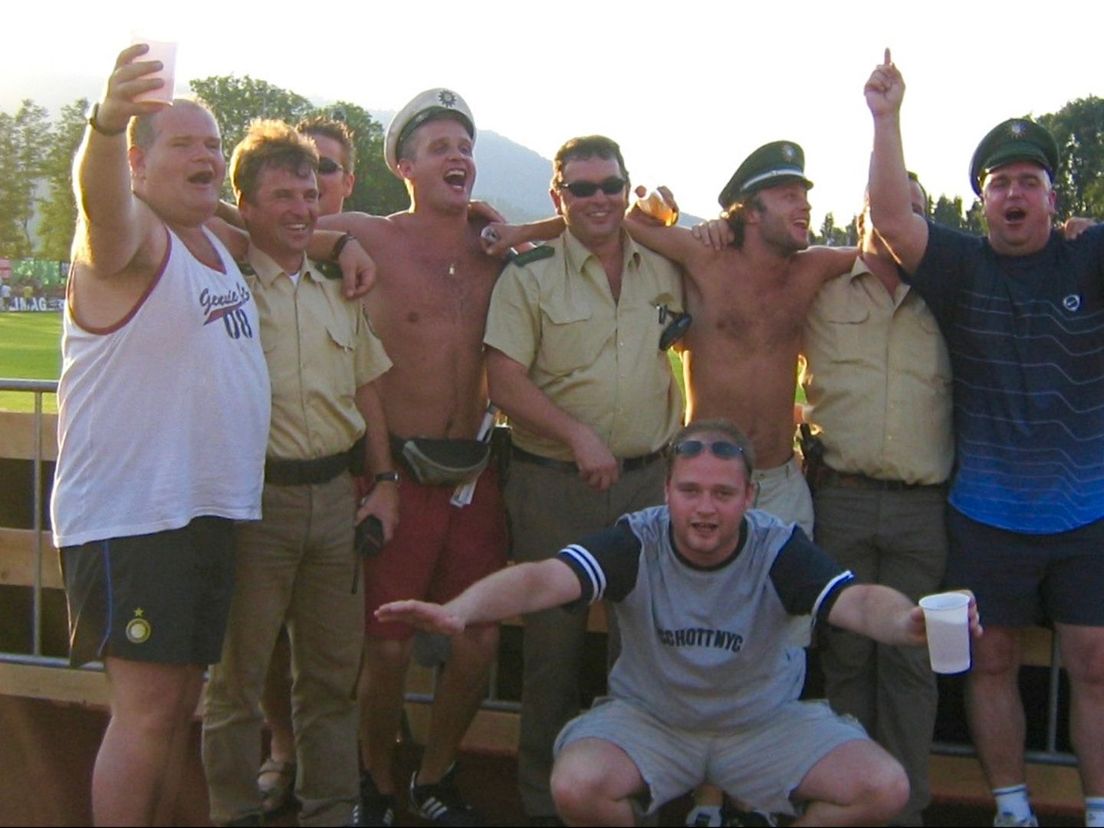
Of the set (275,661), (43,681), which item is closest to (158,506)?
(275,661)

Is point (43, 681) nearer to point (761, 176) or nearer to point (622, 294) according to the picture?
point (622, 294)

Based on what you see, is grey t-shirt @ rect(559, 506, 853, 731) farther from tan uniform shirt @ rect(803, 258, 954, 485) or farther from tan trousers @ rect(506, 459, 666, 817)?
tan uniform shirt @ rect(803, 258, 954, 485)

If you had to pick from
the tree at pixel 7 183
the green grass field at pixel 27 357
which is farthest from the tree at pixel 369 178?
the green grass field at pixel 27 357

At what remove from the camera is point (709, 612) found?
11.8 ft

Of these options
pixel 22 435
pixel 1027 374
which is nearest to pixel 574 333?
pixel 1027 374

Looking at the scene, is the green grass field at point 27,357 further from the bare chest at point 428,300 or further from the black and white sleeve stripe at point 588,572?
the black and white sleeve stripe at point 588,572

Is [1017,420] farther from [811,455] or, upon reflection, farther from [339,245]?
[339,245]

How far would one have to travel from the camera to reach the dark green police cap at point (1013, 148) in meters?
4.15

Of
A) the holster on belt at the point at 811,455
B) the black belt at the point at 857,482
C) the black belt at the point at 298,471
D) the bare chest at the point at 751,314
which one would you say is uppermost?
the bare chest at the point at 751,314

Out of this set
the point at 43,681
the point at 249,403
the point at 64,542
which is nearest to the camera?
the point at 64,542

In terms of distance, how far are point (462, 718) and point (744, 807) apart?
1.11 meters

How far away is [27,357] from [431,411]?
21.9 metres

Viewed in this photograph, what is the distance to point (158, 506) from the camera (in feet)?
10.8

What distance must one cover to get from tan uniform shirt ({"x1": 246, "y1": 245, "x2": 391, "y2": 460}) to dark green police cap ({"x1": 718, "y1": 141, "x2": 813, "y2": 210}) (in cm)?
156
